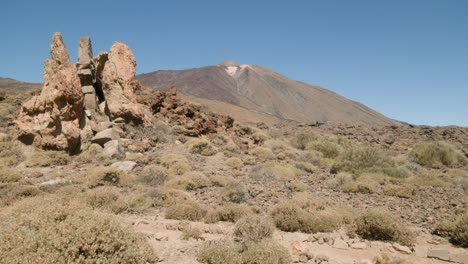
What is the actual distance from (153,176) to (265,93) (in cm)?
10736

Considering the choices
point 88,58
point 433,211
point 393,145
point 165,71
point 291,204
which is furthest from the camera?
point 165,71

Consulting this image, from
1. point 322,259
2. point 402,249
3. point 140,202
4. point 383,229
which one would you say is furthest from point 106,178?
point 402,249

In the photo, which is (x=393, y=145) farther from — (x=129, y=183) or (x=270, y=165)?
(x=129, y=183)

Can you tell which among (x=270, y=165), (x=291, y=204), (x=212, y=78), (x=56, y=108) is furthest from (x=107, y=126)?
(x=212, y=78)

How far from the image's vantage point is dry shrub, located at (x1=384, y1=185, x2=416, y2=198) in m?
10.2

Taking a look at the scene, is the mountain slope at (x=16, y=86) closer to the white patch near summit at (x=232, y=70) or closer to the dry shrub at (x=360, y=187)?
the dry shrub at (x=360, y=187)

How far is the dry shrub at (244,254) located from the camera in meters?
4.99

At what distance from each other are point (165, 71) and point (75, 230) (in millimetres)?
136150

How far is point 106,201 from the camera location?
805 cm

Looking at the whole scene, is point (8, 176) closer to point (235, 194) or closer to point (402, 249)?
point (235, 194)

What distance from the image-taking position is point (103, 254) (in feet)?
14.3

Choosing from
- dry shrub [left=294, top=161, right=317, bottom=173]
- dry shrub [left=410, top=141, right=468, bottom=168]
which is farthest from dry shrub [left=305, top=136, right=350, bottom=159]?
dry shrub [left=294, top=161, right=317, bottom=173]

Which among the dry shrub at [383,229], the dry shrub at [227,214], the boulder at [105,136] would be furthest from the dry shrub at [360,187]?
the boulder at [105,136]

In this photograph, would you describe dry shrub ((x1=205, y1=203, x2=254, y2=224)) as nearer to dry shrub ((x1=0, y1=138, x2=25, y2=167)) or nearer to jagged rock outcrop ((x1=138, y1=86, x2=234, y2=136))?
dry shrub ((x1=0, y1=138, x2=25, y2=167))
